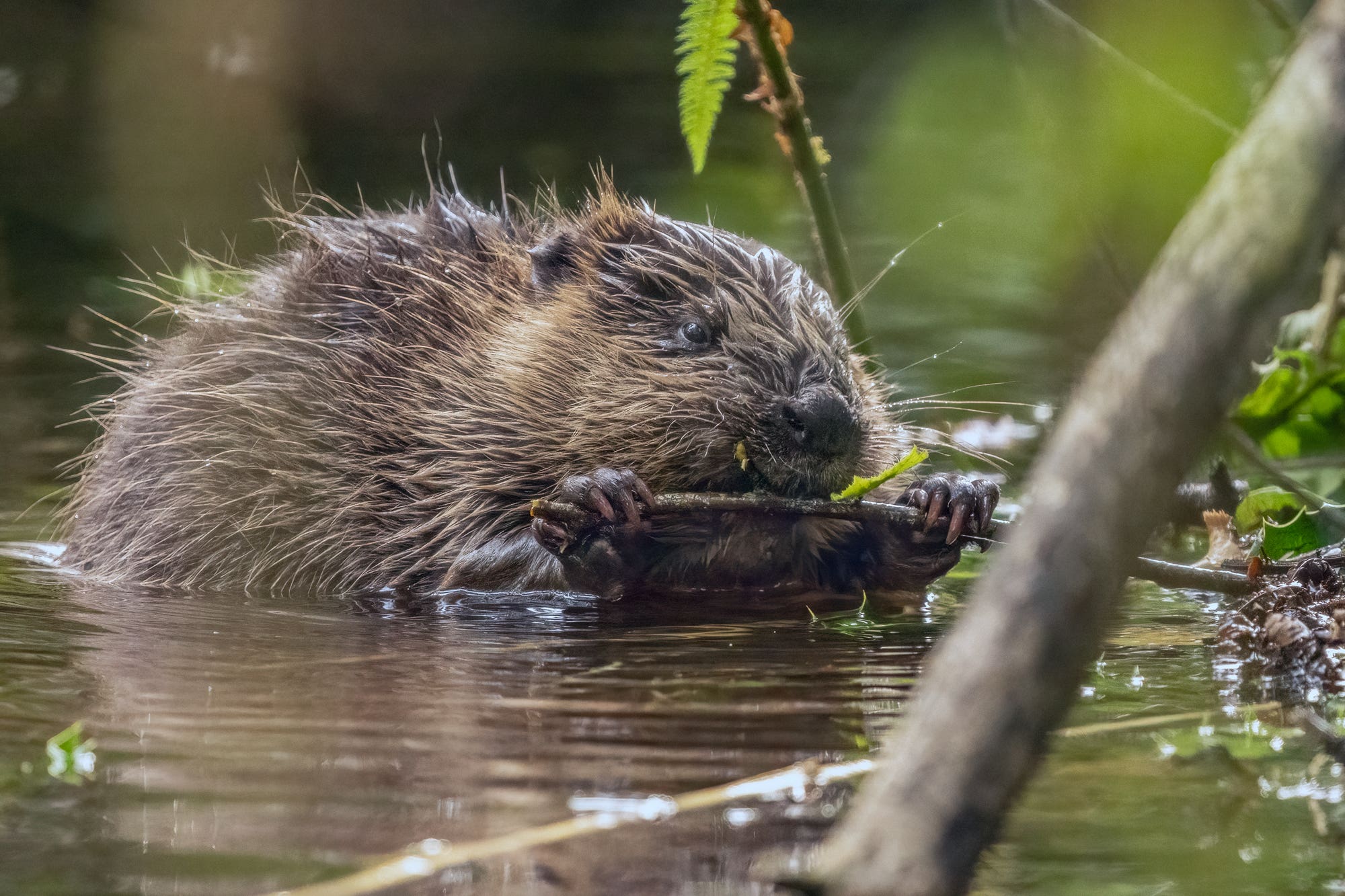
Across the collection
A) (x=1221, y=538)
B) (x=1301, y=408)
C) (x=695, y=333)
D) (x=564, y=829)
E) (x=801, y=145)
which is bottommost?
(x=564, y=829)

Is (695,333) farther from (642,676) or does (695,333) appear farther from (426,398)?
(642,676)

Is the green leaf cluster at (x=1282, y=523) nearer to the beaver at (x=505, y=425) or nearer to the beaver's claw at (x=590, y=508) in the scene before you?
the beaver at (x=505, y=425)

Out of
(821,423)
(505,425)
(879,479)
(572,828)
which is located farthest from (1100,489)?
(505,425)

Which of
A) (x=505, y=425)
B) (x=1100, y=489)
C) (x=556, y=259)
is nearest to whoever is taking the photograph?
(x=1100, y=489)

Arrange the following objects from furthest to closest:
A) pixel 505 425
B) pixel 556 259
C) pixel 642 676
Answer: pixel 556 259, pixel 505 425, pixel 642 676

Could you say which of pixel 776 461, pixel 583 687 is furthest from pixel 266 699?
pixel 776 461

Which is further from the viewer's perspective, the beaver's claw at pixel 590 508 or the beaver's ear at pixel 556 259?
the beaver's ear at pixel 556 259

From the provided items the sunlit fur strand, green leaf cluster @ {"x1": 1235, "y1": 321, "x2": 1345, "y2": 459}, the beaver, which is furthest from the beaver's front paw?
green leaf cluster @ {"x1": 1235, "y1": 321, "x2": 1345, "y2": 459}

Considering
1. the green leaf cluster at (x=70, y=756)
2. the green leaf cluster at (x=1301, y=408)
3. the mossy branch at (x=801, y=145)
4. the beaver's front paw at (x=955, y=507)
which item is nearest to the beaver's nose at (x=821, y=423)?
the beaver's front paw at (x=955, y=507)
